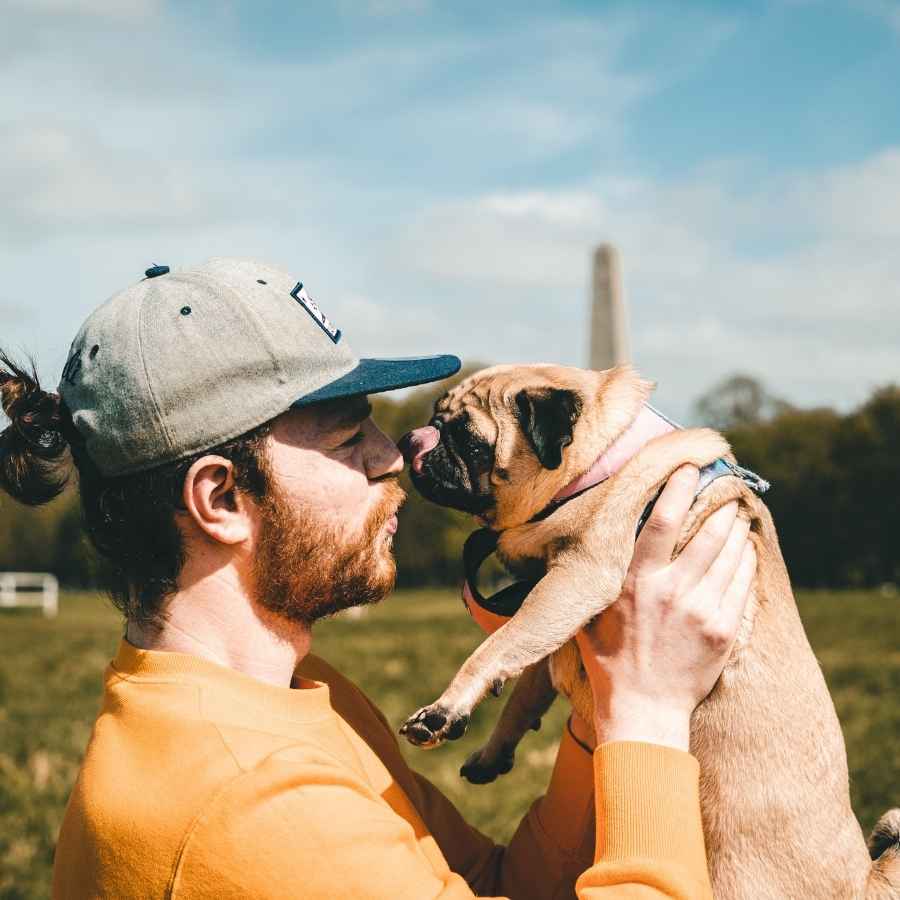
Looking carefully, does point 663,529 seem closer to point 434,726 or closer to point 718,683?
point 718,683

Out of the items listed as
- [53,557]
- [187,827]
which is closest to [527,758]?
[187,827]

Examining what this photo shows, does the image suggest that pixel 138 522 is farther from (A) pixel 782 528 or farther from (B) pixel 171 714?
(A) pixel 782 528

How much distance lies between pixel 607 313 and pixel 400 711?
14.5 meters

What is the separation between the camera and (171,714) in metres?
2.32

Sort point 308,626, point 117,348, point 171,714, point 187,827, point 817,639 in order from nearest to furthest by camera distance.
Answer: point 187,827 < point 171,714 < point 117,348 < point 308,626 < point 817,639

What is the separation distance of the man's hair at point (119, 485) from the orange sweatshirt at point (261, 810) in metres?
0.22

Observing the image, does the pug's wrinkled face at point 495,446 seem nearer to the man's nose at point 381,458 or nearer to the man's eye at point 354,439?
the man's nose at point 381,458

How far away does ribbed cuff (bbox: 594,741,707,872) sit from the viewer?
2.21 metres

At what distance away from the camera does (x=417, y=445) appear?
4.04 m

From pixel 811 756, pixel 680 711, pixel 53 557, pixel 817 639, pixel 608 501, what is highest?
pixel 608 501

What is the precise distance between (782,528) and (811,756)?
999 inches

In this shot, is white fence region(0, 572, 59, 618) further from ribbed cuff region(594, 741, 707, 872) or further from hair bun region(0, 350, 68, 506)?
ribbed cuff region(594, 741, 707, 872)

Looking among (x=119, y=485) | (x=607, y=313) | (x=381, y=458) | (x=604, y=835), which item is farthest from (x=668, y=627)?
(x=607, y=313)

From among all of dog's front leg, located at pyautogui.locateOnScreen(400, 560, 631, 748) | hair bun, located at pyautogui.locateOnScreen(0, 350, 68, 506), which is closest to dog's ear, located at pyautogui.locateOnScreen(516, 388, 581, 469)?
dog's front leg, located at pyautogui.locateOnScreen(400, 560, 631, 748)
